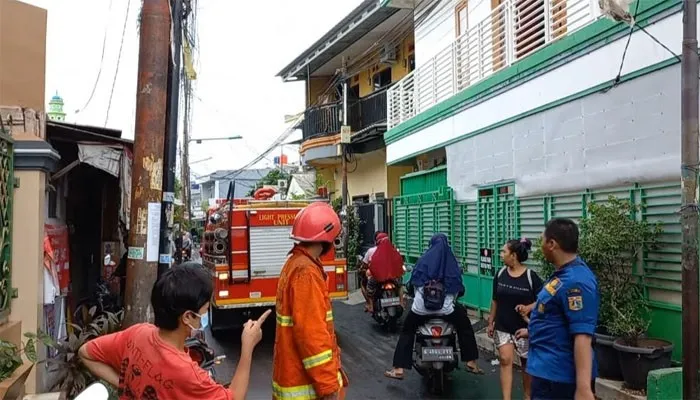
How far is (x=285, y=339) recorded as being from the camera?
3111 mm

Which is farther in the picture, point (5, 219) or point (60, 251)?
point (60, 251)

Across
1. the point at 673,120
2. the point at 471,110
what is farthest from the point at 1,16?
the point at 471,110

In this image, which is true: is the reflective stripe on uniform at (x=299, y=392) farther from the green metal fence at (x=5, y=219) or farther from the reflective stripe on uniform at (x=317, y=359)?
the green metal fence at (x=5, y=219)

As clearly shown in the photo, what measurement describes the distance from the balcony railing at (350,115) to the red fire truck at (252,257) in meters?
Result: 8.24

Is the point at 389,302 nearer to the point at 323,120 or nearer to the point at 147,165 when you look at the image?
the point at 147,165

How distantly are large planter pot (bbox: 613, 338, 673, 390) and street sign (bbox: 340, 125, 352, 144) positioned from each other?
1352 cm

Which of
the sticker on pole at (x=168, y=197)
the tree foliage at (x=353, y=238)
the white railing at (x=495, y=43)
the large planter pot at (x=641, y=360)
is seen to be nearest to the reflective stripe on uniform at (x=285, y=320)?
the sticker on pole at (x=168, y=197)

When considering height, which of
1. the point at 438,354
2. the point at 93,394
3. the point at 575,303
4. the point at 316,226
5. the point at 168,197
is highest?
the point at 168,197

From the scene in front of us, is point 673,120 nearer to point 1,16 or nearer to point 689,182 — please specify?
point 689,182

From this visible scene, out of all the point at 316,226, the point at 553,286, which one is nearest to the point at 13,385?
the point at 316,226

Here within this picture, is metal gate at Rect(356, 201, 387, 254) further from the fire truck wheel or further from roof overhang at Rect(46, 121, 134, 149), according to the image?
roof overhang at Rect(46, 121, 134, 149)

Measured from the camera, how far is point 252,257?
32.6 ft

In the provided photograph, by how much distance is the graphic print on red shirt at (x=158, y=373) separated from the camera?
Result: 7.34ft

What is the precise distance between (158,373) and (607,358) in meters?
5.15
